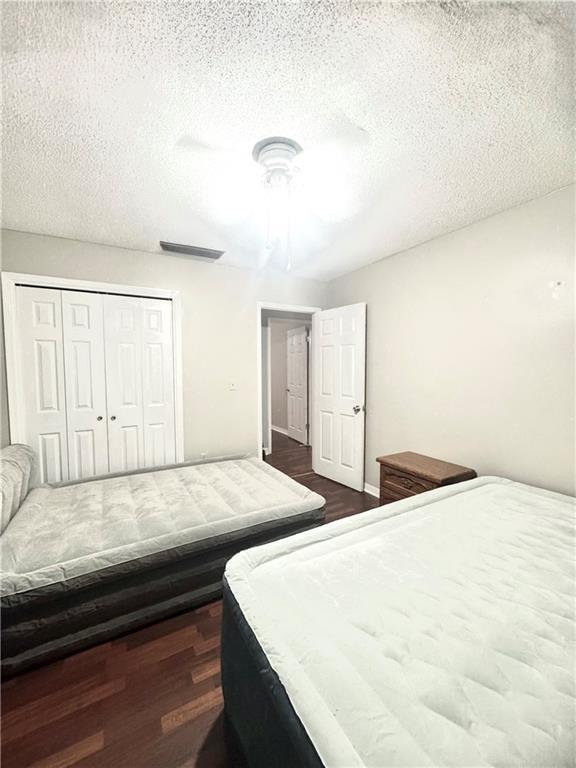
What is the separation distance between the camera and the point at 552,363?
1943 millimetres

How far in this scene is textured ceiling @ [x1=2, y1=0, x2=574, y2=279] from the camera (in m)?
0.97

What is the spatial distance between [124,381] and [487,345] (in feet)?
10.3

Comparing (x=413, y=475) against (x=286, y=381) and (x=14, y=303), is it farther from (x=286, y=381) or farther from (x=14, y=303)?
(x=286, y=381)

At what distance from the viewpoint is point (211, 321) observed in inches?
129

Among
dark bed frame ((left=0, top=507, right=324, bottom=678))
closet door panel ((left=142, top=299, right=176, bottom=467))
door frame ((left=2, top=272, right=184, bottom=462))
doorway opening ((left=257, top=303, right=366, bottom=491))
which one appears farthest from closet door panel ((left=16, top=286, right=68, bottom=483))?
doorway opening ((left=257, top=303, right=366, bottom=491))

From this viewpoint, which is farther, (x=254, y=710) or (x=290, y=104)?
(x=290, y=104)

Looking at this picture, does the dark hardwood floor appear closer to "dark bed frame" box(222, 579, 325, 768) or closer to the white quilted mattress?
"dark bed frame" box(222, 579, 325, 768)

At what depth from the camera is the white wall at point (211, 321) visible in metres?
2.83

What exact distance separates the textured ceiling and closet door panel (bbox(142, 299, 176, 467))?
103 cm

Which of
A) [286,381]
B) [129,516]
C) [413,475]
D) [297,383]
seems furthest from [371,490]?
[286,381]

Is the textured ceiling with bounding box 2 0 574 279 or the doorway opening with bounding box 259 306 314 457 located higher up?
the textured ceiling with bounding box 2 0 574 279

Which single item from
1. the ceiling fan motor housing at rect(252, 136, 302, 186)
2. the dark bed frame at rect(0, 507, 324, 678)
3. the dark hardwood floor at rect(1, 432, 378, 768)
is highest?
the ceiling fan motor housing at rect(252, 136, 302, 186)

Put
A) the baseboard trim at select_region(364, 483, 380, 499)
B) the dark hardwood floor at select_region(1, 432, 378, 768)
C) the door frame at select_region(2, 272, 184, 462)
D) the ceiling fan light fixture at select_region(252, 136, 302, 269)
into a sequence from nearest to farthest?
1. the dark hardwood floor at select_region(1, 432, 378, 768)
2. the ceiling fan light fixture at select_region(252, 136, 302, 269)
3. the door frame at select_region(2, 272, 184, 462)
4. the baseboard trim at select_region(364, 483, 380, 499)

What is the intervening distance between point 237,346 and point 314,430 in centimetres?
151
